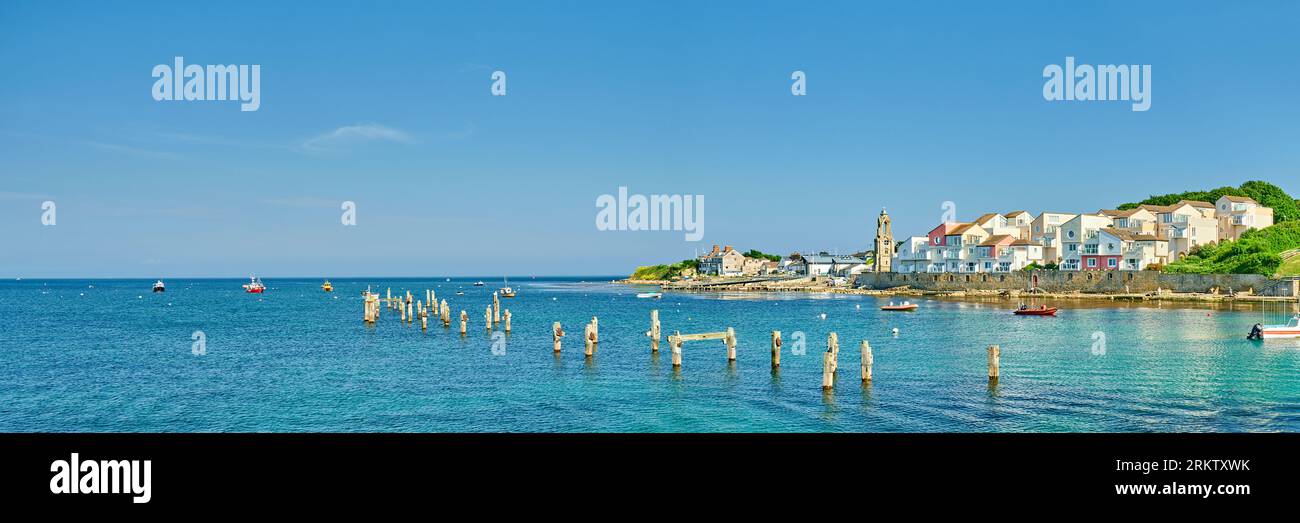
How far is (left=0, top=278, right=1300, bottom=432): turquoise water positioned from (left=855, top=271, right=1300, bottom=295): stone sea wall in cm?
3456

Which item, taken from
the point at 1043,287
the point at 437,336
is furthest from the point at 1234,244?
the point at 437,336

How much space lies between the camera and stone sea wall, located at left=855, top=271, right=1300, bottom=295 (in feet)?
255

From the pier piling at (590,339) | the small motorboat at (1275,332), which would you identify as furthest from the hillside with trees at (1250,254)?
the pier piling at (590,339)

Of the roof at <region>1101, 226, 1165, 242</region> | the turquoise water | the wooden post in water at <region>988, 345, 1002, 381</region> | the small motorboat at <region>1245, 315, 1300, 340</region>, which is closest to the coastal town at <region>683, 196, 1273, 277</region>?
the roof at <region>1101, 226, 1165, 242</region>

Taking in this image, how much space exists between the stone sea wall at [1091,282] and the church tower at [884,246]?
2.24m

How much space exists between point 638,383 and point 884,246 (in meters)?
99.7

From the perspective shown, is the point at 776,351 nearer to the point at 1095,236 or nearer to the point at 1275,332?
the point at 1275,332

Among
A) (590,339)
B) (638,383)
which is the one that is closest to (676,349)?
(638,383)

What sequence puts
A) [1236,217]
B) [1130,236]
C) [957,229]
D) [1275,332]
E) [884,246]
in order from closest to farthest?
[1275,332] → [1130,236] → [1236,217] → [957,229] → [884,246]

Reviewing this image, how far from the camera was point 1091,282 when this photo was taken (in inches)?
3602

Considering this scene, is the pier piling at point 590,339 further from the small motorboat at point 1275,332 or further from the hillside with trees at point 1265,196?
the hillside with trees at point 1265,196

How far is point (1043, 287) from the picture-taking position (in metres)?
95.5
